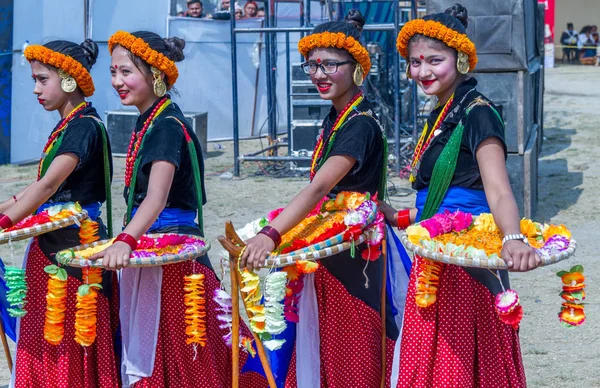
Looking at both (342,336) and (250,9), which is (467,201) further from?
(250,9)

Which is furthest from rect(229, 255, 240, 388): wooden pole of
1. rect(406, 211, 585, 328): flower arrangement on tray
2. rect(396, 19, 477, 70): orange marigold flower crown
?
rect(396, 19, 477, 70): orange marigold flower crown

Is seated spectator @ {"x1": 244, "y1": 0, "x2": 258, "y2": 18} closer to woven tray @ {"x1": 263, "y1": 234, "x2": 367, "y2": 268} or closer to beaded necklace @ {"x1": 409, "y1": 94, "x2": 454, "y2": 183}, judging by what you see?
beaded necklace @ {"x1": 409, "y1": 94, "x2": 454, "y2": 183}

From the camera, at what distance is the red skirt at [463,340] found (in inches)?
138

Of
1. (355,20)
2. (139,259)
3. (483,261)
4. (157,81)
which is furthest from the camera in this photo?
(355,20)

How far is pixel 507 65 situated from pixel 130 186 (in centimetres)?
539

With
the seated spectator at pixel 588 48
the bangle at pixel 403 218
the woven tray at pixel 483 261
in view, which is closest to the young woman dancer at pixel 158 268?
the bangle at pixel 403 218

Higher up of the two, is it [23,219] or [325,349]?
[23,219]

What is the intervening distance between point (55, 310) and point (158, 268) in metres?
0.52

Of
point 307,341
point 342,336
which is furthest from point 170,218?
point 342,336

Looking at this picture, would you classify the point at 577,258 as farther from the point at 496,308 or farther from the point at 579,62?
the point at 579,62

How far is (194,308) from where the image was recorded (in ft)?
13.3

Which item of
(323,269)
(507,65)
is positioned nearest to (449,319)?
(323,269)

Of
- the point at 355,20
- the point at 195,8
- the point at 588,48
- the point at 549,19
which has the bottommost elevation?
the point at 355,20

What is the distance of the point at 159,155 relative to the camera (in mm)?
3912
